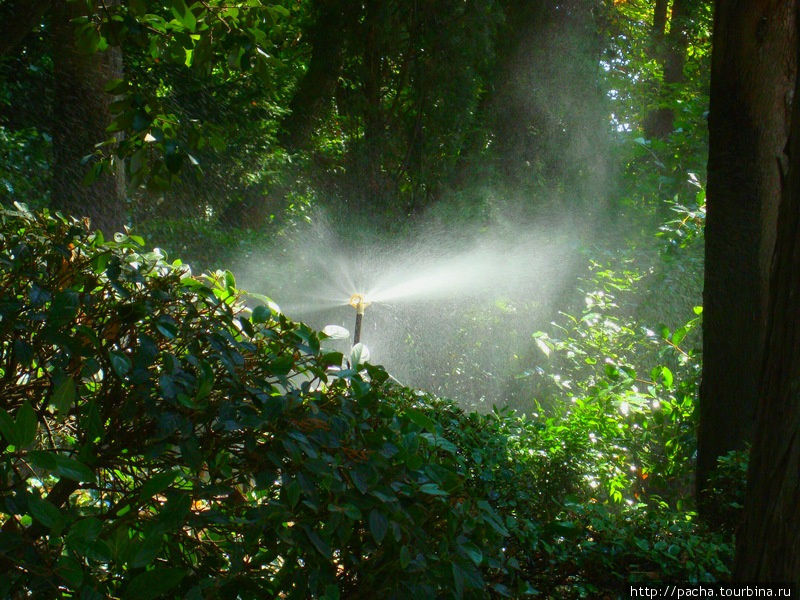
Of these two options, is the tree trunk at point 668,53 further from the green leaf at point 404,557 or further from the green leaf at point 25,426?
the green leaf at point 25,426

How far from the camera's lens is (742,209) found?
11.8 ft

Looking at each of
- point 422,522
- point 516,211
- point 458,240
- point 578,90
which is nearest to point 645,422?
point 422,522

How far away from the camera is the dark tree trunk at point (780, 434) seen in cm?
153

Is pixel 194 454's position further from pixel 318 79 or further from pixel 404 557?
pixel 318 79

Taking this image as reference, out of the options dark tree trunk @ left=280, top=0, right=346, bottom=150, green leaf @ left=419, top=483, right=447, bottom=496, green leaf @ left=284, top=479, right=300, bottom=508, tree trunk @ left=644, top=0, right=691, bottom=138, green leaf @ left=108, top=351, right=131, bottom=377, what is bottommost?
green leaf @ left=284, top=479, right=300, bottom=508

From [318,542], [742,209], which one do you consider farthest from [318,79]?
[318,542]

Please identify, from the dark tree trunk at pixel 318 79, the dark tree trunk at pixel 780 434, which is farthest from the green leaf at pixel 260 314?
the dark tree trunk at pixel 318 79

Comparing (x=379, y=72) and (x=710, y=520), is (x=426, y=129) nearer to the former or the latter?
(x=379, y=72)

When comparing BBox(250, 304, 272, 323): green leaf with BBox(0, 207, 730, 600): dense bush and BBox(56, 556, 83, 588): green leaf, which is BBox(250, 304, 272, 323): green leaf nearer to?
BBox(0, 207, 730, 600): dense bush

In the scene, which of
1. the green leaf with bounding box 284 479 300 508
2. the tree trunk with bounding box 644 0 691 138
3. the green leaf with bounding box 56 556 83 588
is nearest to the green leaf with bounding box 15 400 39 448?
the green leaf with bounding box 56 556 83 588

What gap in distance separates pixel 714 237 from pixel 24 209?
10.1 ft

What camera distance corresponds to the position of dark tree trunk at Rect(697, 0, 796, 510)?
3504 mm

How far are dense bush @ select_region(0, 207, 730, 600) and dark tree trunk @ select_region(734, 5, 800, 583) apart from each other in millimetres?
544

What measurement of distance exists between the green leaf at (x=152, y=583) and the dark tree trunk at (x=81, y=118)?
168 inches
